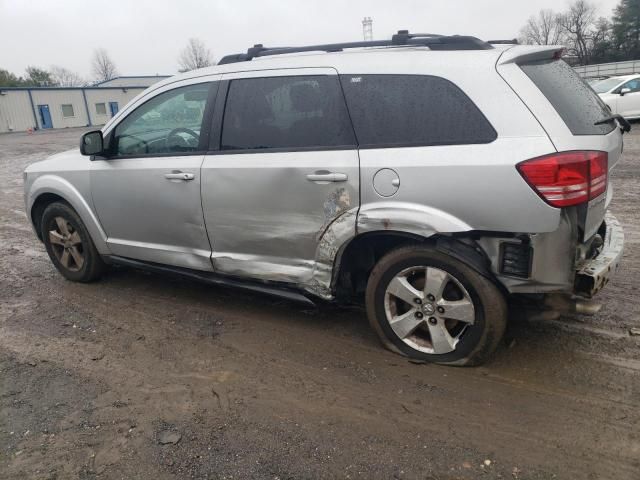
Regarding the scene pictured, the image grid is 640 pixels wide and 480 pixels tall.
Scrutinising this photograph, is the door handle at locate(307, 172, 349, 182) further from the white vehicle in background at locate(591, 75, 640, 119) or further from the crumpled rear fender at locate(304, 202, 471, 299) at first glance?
the white vehicle in background at locate(591, 75, 640, 119)

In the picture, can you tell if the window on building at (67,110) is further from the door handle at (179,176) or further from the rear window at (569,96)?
the rear window at (569,96)

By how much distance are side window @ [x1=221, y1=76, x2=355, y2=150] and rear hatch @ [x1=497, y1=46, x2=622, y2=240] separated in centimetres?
101

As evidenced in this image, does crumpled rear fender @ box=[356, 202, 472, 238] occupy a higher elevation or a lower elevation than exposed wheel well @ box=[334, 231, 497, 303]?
higher

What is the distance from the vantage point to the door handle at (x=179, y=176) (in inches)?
149

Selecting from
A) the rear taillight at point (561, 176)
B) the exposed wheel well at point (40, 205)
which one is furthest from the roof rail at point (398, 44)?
the exposed wheel well at point (40, 205)

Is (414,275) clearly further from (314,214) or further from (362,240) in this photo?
(314,214)

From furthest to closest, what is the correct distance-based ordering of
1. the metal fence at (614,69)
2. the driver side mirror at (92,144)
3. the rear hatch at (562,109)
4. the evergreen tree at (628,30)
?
1. the evergreen tree at (628,30)
2. the metal fence at (614,69)
3. the driver side mirror at (92,144)
4. the rear hatch at (562,109)

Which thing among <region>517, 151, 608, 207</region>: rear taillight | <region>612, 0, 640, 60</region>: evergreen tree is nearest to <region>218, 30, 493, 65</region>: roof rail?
<region>517, 151, 608, 207</region>: rear taillight

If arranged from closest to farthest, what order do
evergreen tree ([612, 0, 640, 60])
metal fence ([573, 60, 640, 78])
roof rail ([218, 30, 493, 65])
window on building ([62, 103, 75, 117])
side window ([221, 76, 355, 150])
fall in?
roof rail ([218, 30, 493, 65]), side window ([221, 76, 355, 150]), metal fence ([573, 60, 640, 78]), window on building ([62, 103, 75, 117]), evergreen tree ([612, 0, 640, 60])

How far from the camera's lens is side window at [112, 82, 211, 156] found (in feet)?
12.9

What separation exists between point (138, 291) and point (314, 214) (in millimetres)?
2262

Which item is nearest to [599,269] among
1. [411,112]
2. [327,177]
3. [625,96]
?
[411,112]

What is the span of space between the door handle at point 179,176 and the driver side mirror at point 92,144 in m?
0.79

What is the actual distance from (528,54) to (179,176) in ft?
8.04
